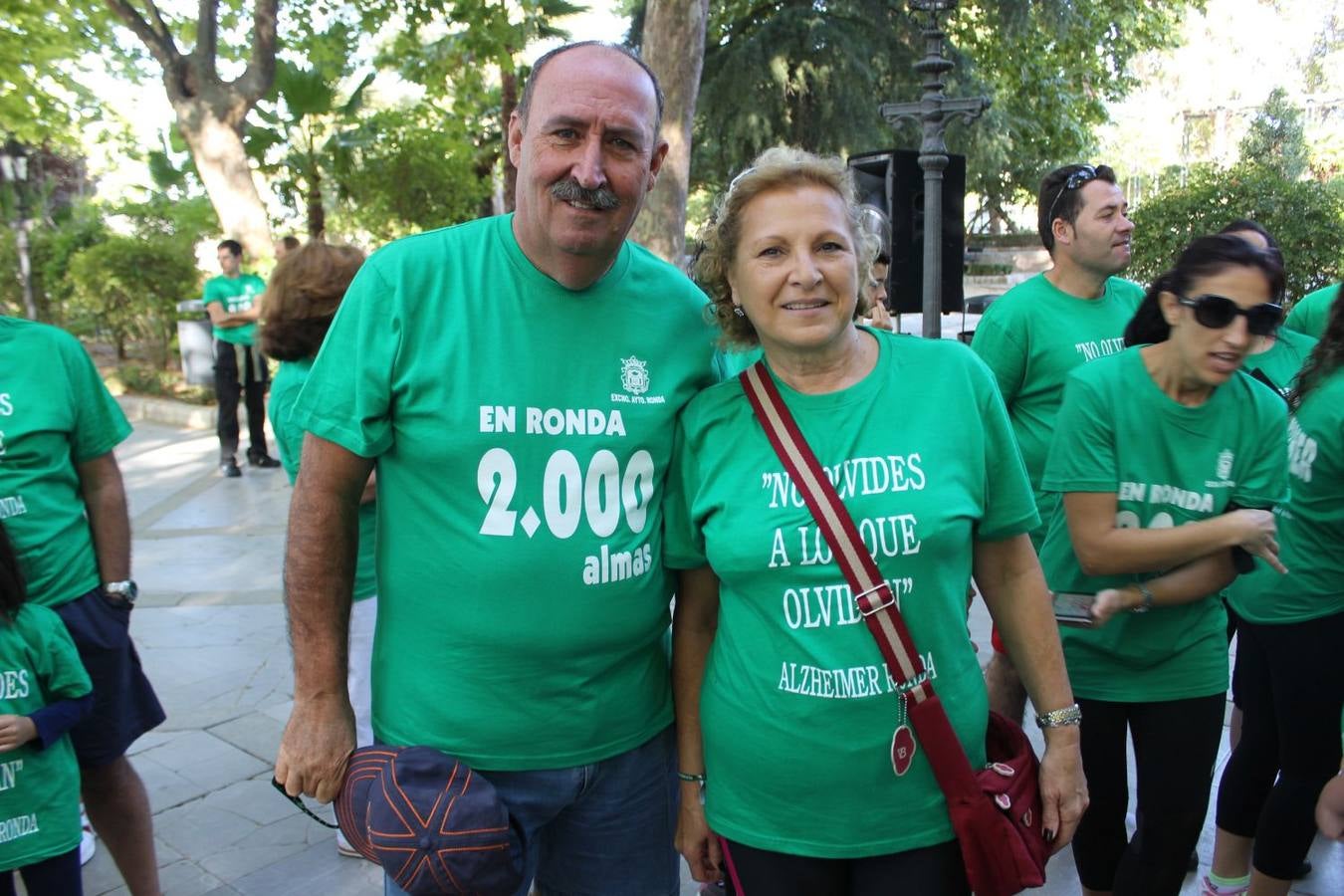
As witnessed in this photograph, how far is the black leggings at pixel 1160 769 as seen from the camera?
96.6 inches

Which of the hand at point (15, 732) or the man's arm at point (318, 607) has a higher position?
the man's arm at point (318, 607)

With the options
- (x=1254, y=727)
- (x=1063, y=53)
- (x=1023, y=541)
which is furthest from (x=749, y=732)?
(x=1063, y=53)

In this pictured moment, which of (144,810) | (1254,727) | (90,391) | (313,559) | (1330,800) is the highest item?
(90,391)

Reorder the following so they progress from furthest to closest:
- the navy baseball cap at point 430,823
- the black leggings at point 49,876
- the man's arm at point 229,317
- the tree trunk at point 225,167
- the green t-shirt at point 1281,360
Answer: the tree trunk at point 225,167
the man's arm at point 229,317
the green t-shirt at point 1281,360
the black leggings at point 49,876
the navy baseball cap at point 430,823

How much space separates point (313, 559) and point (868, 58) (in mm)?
16705

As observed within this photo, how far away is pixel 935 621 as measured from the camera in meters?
1.84

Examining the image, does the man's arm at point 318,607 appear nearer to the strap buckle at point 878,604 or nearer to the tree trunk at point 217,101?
the strap buckle at point 878,604

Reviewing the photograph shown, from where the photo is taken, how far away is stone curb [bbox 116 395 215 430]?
12953 mm

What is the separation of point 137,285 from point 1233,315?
16.2 m

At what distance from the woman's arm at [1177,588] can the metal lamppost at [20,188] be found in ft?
57.7

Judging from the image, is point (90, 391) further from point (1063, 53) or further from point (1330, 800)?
point (1063, 53)

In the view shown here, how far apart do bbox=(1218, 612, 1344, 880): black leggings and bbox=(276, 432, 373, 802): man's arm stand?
7.62 feet

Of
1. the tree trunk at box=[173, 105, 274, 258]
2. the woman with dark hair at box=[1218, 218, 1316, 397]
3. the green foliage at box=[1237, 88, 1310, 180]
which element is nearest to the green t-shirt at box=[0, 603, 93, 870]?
the woman with dark hair at box=[1218, 218, 1316, 397]

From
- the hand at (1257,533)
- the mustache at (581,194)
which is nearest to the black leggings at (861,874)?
the hand at (1257,533)
